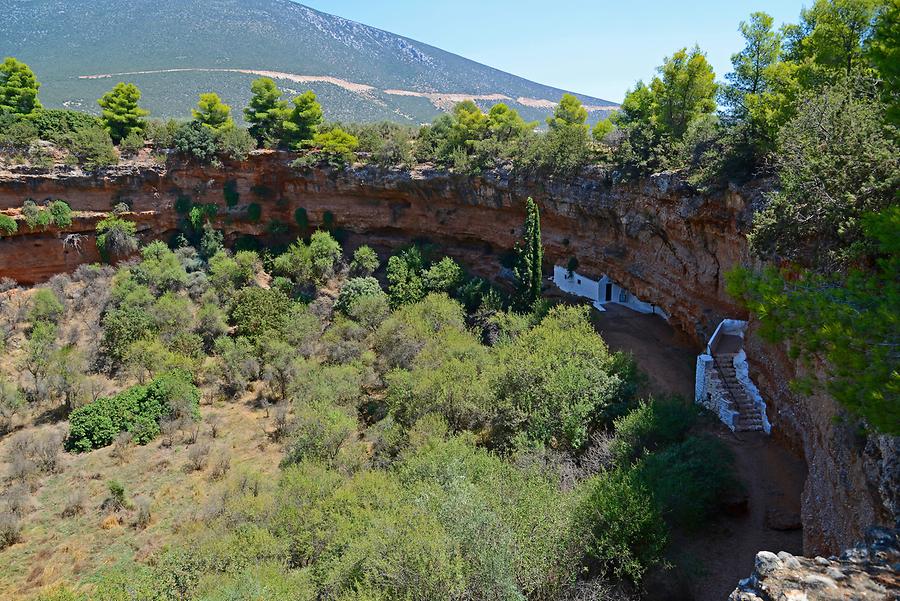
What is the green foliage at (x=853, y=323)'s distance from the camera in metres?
6.15

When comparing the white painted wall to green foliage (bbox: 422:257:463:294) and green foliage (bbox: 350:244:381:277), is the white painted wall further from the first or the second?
green foliage (bbox: 350:244:381:277)

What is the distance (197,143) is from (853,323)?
3072 cm

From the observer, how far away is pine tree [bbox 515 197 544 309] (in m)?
22.8

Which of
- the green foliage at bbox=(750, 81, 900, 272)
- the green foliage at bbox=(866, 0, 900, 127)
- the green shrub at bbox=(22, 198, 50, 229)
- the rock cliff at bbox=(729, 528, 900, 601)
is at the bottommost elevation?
the green shrub at bbox=(22, 198, 50, 229)

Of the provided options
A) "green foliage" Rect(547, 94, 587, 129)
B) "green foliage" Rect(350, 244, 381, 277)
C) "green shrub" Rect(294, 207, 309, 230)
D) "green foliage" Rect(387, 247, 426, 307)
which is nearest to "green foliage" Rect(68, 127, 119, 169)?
"green shrub" Rect(294, 207, 309, 230)

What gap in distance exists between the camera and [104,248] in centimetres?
2812

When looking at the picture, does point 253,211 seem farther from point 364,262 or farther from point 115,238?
point 364,262

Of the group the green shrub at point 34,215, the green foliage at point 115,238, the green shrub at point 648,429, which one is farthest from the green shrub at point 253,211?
the green shrub at point 648,429

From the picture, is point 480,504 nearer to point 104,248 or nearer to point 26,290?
point 104,248

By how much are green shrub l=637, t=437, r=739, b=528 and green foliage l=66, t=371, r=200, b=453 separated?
648 inches

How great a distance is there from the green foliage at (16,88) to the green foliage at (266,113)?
38.2 feet

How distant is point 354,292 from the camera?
26266 mm

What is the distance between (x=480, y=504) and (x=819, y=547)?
226 inches

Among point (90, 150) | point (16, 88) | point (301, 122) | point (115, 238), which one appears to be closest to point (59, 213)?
point (115, 238)
